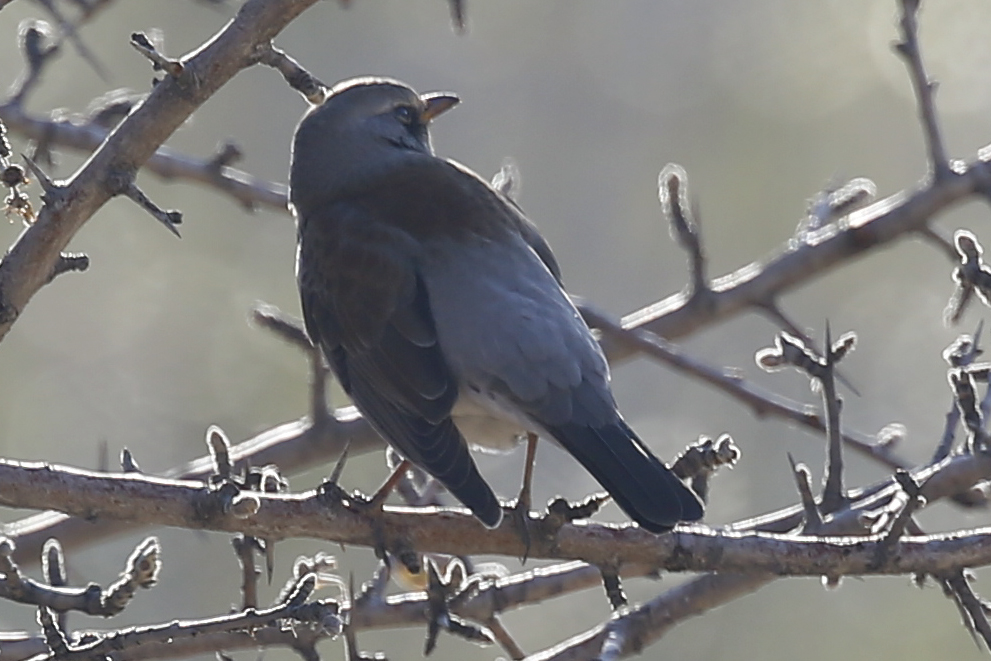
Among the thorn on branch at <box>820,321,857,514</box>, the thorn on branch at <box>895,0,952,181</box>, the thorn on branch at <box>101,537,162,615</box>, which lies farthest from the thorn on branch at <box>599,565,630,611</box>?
the thorn on branch at <box>895,0,952,181</box>

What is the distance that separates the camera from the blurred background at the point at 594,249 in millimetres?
12484

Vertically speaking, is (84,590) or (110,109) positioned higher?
(110,109)

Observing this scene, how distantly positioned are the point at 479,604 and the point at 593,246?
1244 cm

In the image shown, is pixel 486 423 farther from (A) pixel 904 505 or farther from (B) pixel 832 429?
(A) pixel 904 505

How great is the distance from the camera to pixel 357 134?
19.7 feet

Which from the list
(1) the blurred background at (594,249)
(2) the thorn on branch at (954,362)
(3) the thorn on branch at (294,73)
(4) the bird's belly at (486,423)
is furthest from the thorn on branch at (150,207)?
(1) the blurred background at (594,249)

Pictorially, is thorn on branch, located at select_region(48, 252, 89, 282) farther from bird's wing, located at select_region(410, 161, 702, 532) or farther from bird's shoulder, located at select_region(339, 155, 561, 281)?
bird's shoulder, located at select_region(339, 155, 561, 281)

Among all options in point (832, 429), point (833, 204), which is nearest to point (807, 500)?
point (832, 429)

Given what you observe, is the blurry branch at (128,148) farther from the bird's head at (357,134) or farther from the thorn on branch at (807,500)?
the bird's head at (357,134)

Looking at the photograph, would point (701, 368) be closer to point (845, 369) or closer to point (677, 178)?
point (677, 178)

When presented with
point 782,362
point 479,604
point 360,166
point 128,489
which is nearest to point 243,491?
point 128,489

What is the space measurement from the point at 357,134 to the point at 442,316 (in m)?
1.34

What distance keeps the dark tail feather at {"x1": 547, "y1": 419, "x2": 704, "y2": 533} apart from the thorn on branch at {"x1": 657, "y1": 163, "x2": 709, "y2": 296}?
2.70 feet

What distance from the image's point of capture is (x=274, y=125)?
17.0 m
